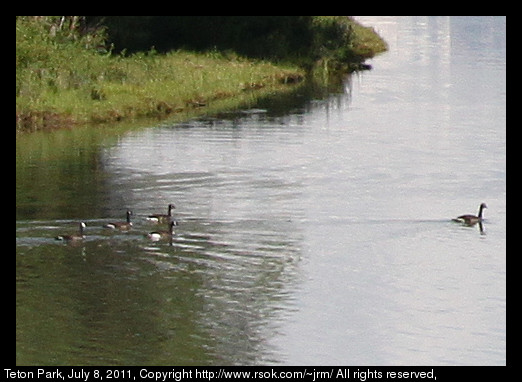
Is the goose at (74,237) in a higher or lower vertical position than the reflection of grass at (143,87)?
lower

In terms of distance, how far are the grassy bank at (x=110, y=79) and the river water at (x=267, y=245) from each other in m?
1.97

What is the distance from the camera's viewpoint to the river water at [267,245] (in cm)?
2119

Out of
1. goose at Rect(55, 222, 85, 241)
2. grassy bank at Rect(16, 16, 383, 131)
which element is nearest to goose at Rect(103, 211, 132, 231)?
goose at Rect(55, 222, 85, 241)

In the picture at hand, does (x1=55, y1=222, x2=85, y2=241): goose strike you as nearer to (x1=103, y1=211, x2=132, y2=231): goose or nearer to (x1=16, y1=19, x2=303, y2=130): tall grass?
(x1=103, y1=211, x2=132, y2=231): goose

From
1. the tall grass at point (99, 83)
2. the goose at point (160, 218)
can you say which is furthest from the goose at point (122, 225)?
the tall grass at point (99, 83)

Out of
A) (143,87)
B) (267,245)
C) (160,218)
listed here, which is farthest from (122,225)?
(143,87)

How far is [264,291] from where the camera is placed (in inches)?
944

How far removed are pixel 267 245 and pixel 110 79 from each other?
22.2m

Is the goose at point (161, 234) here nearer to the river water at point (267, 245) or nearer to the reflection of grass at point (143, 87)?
the river water at point (267, 245)

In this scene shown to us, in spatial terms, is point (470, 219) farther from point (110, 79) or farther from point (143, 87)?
point (110, 79)

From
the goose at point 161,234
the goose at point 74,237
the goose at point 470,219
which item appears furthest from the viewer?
the goose at point 470,219

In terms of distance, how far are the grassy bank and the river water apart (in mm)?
1969

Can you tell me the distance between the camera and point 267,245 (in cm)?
2745

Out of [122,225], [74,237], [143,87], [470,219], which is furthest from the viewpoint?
[143,87]
